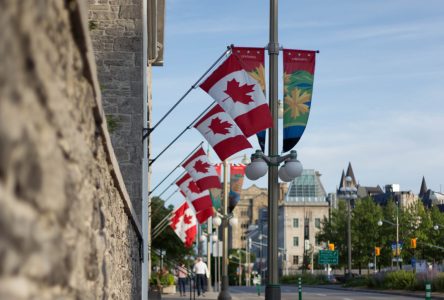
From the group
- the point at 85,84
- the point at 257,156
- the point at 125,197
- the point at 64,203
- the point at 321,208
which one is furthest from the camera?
the point at 321,208

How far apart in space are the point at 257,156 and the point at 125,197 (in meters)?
5.63

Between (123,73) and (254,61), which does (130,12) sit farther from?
(254,61)

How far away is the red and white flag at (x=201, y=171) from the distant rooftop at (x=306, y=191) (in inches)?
6256

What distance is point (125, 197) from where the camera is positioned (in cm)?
1095

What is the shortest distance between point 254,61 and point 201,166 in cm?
894

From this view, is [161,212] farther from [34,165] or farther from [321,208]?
[321,208]

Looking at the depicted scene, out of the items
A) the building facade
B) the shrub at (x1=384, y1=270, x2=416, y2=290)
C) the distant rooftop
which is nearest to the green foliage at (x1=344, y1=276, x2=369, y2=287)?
the shrub at (x1=384, y1=270, x2=416, y2=290)

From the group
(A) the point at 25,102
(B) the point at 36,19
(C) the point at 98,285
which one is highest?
(B) the point at 36,19

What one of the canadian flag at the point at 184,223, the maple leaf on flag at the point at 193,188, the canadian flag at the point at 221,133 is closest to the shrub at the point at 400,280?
the canadian flag at the point at 184,223

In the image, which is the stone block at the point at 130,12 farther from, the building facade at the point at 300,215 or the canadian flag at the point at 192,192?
the building facade at the point at 300,215

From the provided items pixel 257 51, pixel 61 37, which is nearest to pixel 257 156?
pixel 257 51

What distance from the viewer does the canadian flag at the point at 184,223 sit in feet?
117

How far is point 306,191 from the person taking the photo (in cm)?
18575

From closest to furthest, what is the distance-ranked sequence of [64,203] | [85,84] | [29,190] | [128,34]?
[29,190] → [64,203] → [85,84] → [128,34]
